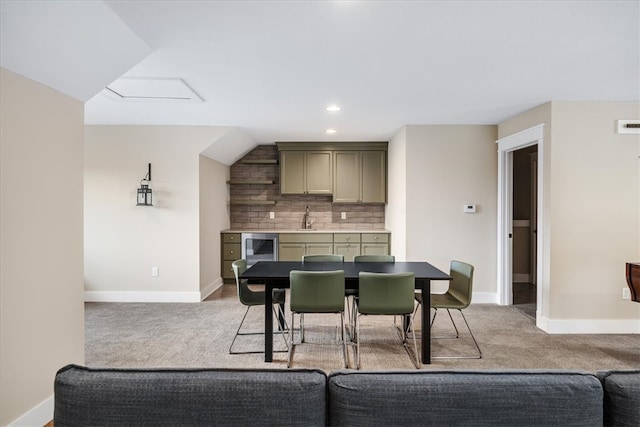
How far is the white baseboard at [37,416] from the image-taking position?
2.00 metres

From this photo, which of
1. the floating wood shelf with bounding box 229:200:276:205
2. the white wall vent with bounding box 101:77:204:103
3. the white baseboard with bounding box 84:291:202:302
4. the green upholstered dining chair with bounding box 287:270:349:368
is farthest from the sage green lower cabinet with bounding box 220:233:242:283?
the green upholstered dining chair with bounding box 287:270:349:368

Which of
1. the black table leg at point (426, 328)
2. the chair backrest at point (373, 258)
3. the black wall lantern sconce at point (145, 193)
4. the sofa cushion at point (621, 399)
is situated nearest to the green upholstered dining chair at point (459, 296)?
the black table leg at point (426, 328)

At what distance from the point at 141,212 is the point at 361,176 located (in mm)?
3488

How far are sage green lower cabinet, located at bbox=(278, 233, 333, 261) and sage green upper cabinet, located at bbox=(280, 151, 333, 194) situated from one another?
815 millimetres

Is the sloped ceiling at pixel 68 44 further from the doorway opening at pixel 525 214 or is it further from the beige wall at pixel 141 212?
the doorway opening at pixel 525 214

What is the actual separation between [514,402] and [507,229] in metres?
4.12

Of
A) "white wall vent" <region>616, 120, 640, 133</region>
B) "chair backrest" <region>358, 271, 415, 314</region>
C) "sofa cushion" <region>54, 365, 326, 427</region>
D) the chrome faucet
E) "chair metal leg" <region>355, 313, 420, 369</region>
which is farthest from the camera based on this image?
the chrome faucet

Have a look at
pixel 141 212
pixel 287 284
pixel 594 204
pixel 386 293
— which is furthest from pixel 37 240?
pixel 594 204

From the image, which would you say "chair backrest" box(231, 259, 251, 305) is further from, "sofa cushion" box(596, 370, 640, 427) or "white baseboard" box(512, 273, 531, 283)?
"white baseboard" box(512, 273, 531, 283)

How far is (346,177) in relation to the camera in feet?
20.0

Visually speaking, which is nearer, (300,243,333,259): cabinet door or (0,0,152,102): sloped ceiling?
(0,0,152,102): sloped ceiling

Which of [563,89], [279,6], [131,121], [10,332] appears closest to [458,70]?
[563,89]

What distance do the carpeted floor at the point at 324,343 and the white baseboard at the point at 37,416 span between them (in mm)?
741

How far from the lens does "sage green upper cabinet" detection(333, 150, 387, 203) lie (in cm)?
607
